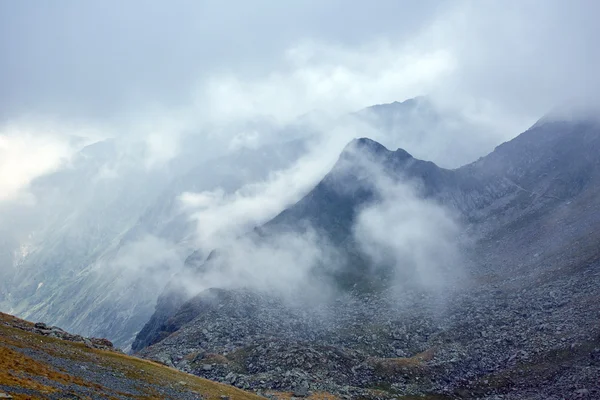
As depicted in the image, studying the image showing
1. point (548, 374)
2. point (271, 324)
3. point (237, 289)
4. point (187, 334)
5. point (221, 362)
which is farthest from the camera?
point (237, 289)

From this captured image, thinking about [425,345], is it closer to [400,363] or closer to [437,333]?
[437,333]

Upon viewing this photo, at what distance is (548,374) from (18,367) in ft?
353

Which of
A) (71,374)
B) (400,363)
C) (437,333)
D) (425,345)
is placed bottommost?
(425,345)

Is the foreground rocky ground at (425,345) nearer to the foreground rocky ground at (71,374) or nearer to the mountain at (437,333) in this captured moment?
the mountain at (437,333)

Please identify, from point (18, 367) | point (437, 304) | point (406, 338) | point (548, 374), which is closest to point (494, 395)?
point (548, 374)

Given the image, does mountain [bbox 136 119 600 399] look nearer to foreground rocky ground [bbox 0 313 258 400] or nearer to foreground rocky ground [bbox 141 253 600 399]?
foreground rocky ground [bbox 141 253 600 399]

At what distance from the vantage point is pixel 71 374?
56.9 m

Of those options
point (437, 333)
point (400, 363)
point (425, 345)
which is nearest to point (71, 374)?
point (400, 363)

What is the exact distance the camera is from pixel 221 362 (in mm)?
122312

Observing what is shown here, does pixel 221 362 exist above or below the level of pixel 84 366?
below

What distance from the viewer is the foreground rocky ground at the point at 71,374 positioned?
46.3m

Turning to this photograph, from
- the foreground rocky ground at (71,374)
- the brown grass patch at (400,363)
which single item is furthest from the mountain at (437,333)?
the foreground rocky ground at (71,374)

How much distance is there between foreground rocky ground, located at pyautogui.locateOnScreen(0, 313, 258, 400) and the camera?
46281mm

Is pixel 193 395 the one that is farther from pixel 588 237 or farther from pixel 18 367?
pixel 588 237
